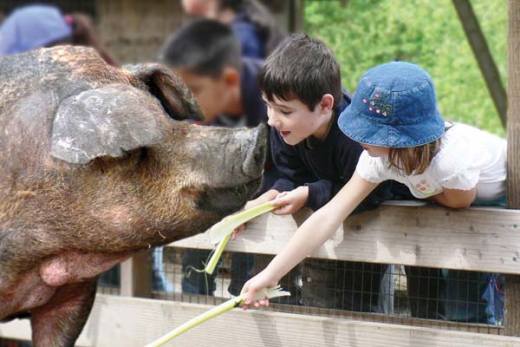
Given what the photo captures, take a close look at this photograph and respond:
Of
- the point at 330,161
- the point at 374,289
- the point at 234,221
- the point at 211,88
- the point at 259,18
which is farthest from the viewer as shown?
the point at 259,18

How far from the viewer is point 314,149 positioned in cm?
392

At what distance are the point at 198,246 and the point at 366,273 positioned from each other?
737mm

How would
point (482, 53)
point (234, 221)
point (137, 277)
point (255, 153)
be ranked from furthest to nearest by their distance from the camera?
point (137, 277) → point (482, 53) → point (234, 221) → point (255, 153)

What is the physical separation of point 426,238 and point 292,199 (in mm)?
499

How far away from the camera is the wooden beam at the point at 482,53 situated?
4605 mm

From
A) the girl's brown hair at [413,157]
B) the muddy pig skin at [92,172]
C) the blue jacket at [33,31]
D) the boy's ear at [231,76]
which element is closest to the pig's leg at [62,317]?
the muddy pig skin at [92,172]

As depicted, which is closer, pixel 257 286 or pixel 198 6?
pixel 257 286

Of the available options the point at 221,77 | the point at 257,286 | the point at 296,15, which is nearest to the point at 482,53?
the point at 221,77

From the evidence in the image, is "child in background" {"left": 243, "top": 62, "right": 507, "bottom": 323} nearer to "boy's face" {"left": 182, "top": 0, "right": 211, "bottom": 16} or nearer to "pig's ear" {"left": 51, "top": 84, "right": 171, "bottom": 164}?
"pig's ear" {"left": 51, "top": 84, "right": 171, "bottom": 164}

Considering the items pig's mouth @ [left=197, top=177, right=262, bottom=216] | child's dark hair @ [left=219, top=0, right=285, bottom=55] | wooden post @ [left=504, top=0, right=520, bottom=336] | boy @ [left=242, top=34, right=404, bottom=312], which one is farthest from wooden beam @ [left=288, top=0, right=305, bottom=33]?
pig's mouth @ [left=197, top=177, right=262, bottom=216]

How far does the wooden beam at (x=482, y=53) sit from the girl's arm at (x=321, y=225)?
1.23 m

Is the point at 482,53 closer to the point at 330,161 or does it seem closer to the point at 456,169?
the point at 330,161

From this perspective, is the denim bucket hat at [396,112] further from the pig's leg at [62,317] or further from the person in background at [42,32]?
the person in background at [42,32]

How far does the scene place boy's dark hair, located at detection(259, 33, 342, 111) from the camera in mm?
3768
